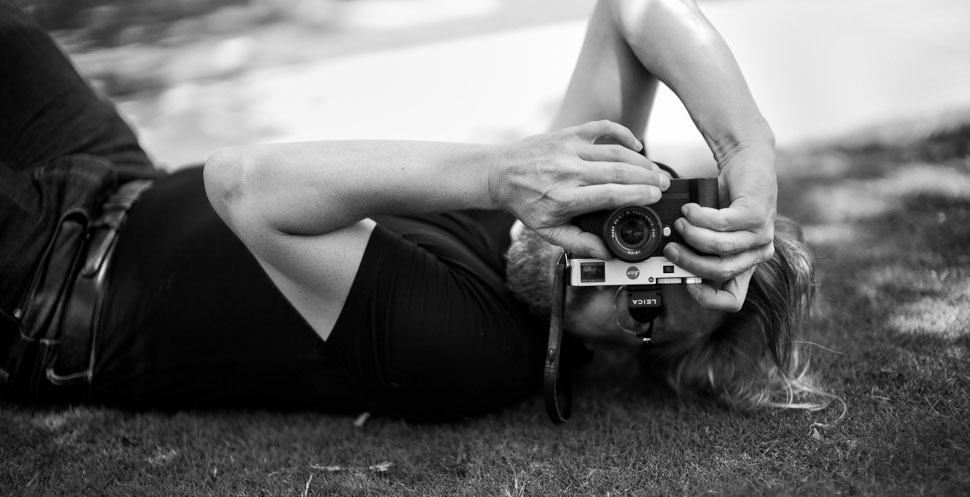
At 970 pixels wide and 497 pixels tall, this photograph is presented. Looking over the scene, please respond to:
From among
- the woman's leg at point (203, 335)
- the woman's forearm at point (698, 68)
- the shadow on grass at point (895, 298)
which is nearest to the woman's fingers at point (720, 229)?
the woman's forearm at point (698, 68)

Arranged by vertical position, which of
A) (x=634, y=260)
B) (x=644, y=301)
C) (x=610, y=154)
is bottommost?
(x=644, y=301)

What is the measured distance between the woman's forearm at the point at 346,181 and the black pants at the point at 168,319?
345 millimetres

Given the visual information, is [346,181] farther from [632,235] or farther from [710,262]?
[710,262]

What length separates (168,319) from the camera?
7.04ft

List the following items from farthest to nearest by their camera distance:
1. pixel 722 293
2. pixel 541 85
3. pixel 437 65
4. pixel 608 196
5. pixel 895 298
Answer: pixel 437 65
pixel 541 85
pixel 895 298
pixel 722 293
pixel 608 196

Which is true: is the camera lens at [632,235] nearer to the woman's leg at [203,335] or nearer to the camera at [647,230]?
the camera at [647,230]

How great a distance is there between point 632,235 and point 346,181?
2.08ft

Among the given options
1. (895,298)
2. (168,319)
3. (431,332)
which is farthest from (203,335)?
(895,298)

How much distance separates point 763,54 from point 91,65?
12.6 feet

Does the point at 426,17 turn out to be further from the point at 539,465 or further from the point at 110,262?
the point at 539,465

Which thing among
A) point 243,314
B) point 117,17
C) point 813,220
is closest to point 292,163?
point 243,314

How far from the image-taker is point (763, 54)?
441 cm

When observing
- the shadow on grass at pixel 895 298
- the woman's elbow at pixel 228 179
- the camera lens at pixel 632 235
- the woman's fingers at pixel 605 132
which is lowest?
the shadow on grass at pixel 895 298

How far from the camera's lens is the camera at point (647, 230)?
1.71 metres
